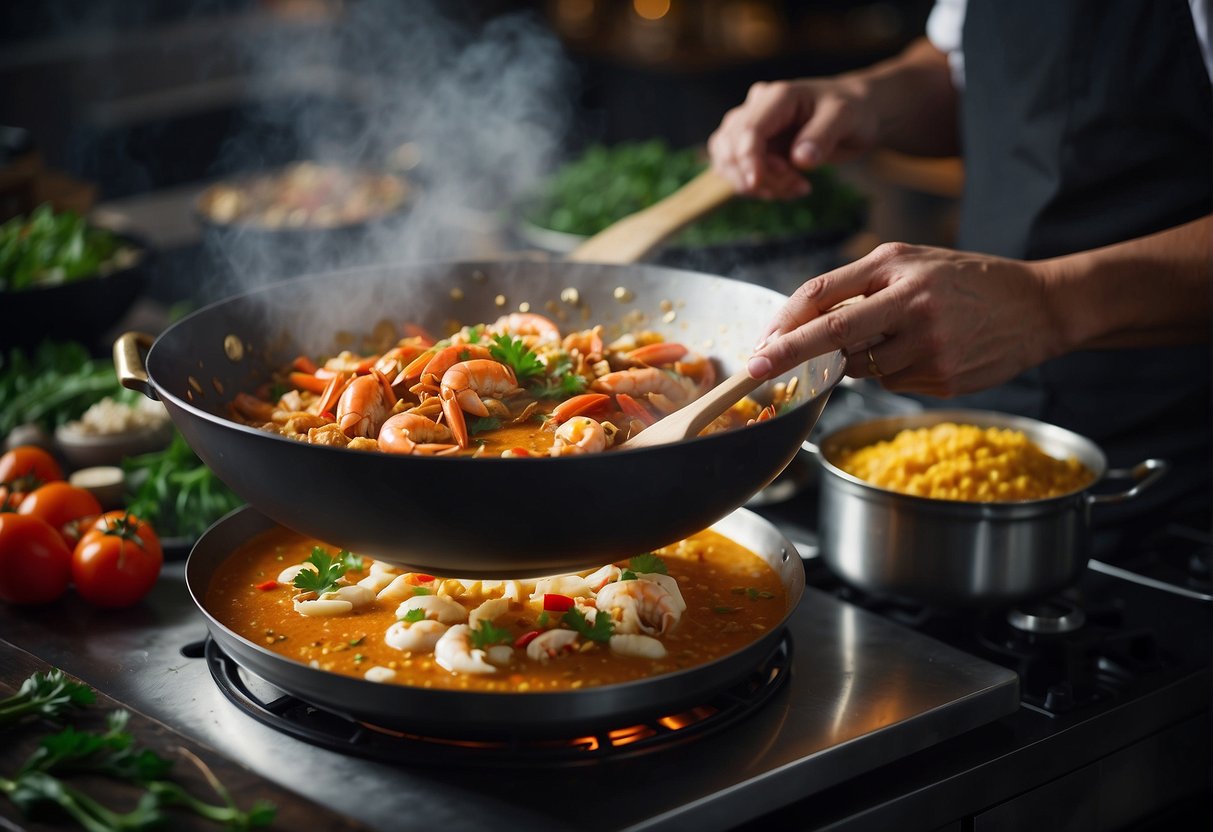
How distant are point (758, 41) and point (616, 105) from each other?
2.75ft

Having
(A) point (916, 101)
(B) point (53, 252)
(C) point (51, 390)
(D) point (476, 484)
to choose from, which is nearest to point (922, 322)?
(D) point (476, 484)

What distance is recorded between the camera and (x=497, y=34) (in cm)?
664

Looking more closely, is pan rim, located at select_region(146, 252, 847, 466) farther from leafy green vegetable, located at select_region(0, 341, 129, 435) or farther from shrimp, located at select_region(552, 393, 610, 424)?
leafy green vegetable, located at select_region(0, 341, 129, 435)

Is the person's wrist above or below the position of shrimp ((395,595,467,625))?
above

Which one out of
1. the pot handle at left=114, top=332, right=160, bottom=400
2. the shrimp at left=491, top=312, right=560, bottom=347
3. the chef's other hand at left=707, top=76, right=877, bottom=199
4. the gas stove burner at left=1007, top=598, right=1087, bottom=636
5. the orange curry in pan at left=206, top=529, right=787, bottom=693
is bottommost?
the gas stove burner at left=1007, top=598, right=1087, bottom=636

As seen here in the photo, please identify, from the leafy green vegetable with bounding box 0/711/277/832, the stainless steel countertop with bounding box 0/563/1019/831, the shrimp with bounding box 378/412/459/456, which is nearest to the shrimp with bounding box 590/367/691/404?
the shrimp with bounding box 378/412/459/456

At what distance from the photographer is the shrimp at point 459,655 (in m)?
1.27

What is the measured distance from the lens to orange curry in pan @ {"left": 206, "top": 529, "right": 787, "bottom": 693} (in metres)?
1.29

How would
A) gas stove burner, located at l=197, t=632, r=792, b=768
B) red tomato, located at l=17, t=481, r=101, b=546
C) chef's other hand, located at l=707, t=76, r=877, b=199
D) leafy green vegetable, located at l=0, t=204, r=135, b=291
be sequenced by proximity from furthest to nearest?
leafy green vegetable, located at l=0, t=204, r=135, b=291
chef's other hand, located at l=707, t=76, r=877, b=199
red tomato, located at l=17, t=481, r=101, b=546
gas stove burner, located at l=197, t=632, r=792, b=768

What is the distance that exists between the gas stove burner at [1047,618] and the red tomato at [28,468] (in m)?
1.37

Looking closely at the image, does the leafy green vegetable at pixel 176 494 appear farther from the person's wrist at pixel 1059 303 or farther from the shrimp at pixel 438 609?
the person's wrist at pixel 1059 303

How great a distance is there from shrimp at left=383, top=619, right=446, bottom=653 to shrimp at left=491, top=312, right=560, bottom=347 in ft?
1.40

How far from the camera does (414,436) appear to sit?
4.40 feet

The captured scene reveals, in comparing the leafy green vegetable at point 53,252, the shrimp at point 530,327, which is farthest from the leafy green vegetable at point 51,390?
the shrimp at point 530,327
